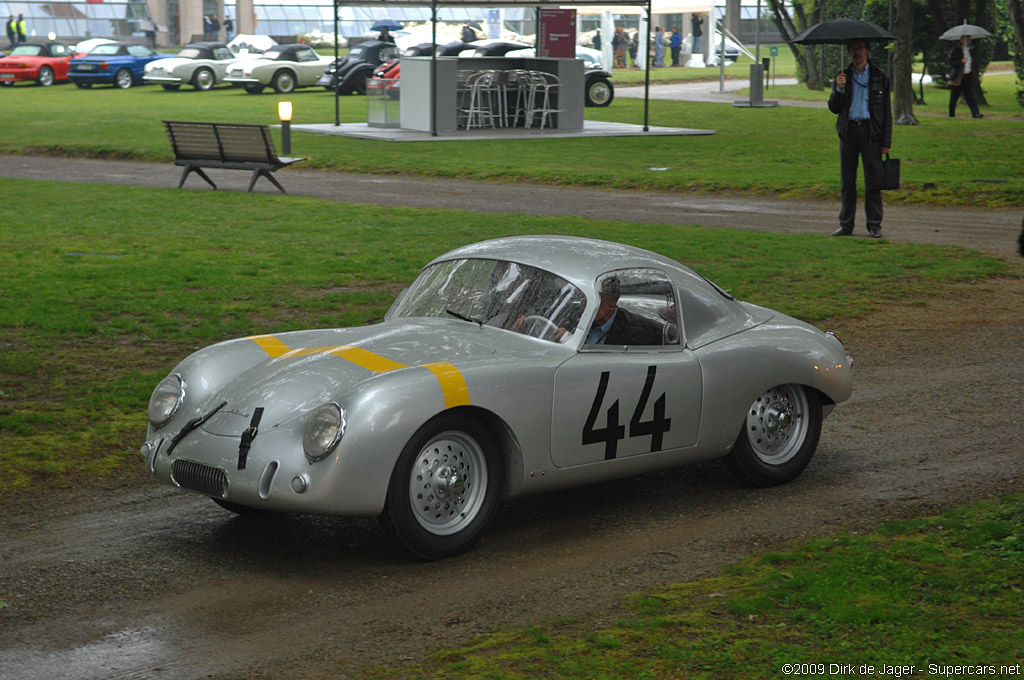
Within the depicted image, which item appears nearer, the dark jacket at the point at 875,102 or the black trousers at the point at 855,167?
the dark jacket at the point at 875,102

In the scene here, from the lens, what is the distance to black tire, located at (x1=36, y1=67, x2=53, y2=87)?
146 ft

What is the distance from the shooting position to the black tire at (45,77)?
146 feet

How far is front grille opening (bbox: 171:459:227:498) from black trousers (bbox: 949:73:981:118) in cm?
2857

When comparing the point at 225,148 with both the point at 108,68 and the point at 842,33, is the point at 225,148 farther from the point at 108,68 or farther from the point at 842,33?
the point at 108,68

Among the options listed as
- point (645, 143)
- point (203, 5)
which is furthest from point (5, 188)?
point (203, 5)

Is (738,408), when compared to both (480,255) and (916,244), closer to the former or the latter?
(480,255)

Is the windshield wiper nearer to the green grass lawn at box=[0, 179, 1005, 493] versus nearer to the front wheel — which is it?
the green grass lawn at box=[0, 179, 1005, 493]

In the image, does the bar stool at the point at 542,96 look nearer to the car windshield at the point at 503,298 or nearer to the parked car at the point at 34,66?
the car windshield at the point at 503,298

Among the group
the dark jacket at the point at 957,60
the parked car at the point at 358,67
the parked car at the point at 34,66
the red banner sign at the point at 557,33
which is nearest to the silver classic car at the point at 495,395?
the dark jacket at the point at 957,60

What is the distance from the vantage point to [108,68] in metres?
43.1

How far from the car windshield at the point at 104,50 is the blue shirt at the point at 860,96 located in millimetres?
36118

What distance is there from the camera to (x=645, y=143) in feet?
81.1

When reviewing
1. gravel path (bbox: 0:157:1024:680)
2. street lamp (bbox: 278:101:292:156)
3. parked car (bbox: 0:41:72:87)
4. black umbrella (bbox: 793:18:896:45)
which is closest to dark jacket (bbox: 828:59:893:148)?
black umbrella (bbox: 793:18:896:45)

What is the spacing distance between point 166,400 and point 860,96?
1053cm
